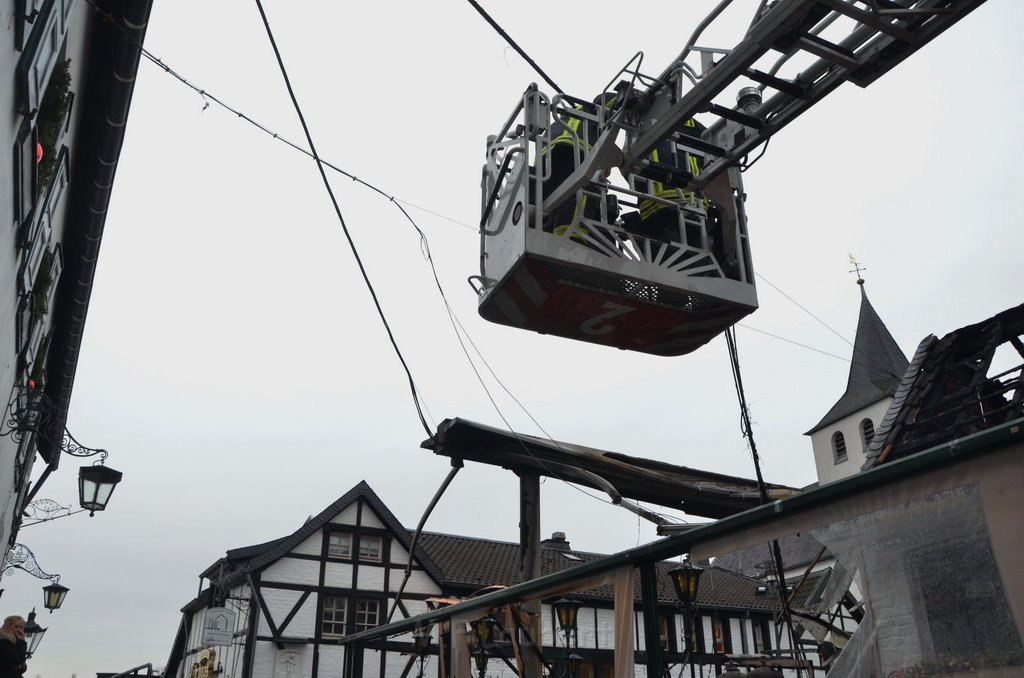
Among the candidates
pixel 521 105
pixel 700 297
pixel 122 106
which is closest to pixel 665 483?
pixel 700 297

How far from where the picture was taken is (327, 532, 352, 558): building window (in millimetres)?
23723

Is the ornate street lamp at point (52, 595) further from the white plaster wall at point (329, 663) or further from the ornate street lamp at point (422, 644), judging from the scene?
the white plaster wall at point (329, 663)

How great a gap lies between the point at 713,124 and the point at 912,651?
3792 mm

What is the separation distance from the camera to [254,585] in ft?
72.0

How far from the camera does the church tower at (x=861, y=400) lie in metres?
43.0

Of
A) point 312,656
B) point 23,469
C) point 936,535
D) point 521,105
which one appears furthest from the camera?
point 312,656

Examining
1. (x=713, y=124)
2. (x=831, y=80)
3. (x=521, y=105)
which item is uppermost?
(x=521, y=105)

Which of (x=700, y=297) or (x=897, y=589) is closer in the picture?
(x=897, y=589)

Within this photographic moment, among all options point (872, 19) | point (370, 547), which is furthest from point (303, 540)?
point (872, 19)

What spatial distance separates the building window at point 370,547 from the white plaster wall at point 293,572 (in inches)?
55.9

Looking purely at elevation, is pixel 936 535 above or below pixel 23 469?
below

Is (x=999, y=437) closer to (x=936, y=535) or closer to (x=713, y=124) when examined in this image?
(x=936, y=535)

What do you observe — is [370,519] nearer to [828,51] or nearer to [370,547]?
[370,547]

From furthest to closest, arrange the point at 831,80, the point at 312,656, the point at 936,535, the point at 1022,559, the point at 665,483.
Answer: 1. the point at 312,656
2. the point at 665,483
3. the point at 831,80
4. the point at 936,535
5. the point at 1022,559
